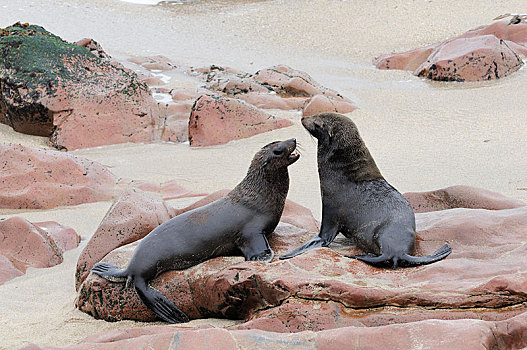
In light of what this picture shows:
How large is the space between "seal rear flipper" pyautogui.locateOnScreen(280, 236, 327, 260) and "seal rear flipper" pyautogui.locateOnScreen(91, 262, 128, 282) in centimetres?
112

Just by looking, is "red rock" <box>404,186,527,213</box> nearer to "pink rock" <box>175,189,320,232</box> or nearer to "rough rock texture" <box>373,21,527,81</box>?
"pink rock" <box>175,189,320,232</box>

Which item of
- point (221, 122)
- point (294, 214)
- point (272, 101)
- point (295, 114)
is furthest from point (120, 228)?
point (272, 101)

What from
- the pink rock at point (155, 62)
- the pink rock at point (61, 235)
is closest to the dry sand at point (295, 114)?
the pink rock at point (61, 235)

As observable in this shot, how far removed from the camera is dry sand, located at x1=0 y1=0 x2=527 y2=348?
17.1 ft

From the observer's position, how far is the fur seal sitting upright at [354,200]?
392 cm

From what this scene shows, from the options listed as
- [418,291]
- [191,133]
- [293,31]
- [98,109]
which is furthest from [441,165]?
[293,31]

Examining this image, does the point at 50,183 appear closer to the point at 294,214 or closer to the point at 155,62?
the point at 294,214

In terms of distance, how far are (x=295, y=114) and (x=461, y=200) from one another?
5.60 meters

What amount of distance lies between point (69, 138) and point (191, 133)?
1925mm

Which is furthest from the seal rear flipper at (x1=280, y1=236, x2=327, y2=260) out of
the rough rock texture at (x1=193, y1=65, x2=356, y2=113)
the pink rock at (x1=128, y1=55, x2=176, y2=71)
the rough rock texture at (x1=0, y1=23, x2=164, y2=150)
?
the pink rock at (x1=128, y1=55, x2=176, y2=71)

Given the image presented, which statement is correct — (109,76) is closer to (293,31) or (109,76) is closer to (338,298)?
(338,298)

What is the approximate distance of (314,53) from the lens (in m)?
18.1

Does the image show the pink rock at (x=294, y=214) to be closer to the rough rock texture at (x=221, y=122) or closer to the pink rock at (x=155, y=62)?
the rough rock texture at (x=221, y=122)

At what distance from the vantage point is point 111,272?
4.15 m
